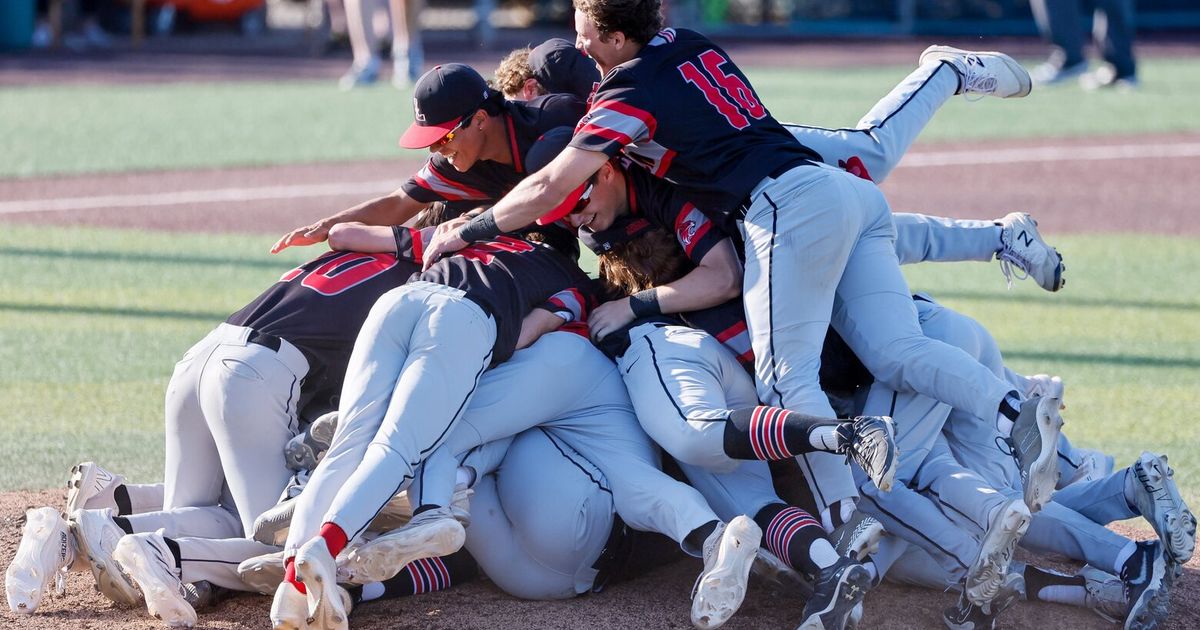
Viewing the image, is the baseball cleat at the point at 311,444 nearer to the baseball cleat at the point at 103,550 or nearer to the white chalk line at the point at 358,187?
the baseball cleat at the point at 103,550

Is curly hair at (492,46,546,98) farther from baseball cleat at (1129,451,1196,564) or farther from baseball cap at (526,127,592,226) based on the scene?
baseball cleat at (1129,451,1196,564)

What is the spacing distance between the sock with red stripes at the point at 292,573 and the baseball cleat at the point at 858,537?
137 centimetres

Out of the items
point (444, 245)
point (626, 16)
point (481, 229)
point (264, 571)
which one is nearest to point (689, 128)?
point (626, 16)

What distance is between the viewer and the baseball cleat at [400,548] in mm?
3506

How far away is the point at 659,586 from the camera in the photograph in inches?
162

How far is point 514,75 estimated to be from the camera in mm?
5109

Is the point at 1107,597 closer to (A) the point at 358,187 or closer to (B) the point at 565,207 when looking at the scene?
(B) the point at 565,207

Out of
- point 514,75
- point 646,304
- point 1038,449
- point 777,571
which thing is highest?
point 514,75

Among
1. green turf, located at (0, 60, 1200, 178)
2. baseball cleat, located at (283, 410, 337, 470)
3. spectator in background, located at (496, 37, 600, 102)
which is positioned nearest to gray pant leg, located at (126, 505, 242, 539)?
baseball cleat, located at (283, 410, 337, 470)

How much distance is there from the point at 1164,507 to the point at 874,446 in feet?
3.17

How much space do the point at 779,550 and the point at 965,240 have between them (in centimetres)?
160

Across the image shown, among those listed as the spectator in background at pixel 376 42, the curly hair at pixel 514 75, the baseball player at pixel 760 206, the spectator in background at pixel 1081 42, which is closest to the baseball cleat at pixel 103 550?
the baseball player at pixel 760 206

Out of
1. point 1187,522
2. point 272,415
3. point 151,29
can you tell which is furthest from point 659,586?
point 151,29

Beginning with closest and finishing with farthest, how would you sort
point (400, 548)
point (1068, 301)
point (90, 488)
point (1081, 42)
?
point (400, 548) → point (90, 488) → point (1068, 301) → point (1081, 42)
